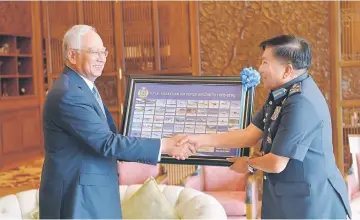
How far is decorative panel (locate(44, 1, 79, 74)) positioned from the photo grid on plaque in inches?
133

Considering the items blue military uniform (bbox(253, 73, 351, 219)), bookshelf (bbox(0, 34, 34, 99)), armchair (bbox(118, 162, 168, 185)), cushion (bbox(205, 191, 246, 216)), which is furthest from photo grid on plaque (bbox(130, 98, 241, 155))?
bookshelf (bbox(0, 34, 34, 99))

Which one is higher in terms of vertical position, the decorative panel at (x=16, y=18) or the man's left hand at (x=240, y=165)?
the decorative panel at (x=16, y=18)

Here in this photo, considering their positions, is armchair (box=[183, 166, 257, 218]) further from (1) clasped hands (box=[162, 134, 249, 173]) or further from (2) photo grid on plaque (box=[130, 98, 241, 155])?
(1) clasped hands (box=[162, 134, 249, 173])

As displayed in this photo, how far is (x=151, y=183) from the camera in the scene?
3.07m

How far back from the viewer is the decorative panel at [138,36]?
5578mm

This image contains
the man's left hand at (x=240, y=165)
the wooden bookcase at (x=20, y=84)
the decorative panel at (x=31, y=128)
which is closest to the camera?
the man's left hand at (x=240, y=165)

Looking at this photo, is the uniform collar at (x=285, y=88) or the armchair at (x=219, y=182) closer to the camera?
the uniform collar at (x=285, y=88)

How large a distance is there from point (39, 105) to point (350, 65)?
16.4ft

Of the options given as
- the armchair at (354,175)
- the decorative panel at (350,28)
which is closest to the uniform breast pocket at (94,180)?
the armchair at (354,175)

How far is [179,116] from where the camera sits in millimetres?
2750

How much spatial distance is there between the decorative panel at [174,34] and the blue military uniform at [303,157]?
3.43 meters

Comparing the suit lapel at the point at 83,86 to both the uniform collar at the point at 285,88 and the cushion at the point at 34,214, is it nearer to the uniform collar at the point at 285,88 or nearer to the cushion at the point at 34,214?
A: the uniform collar at the point at 285,88

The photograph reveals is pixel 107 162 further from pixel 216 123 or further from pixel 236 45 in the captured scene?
pixel 236 45

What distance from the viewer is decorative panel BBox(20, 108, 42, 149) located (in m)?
7.90
